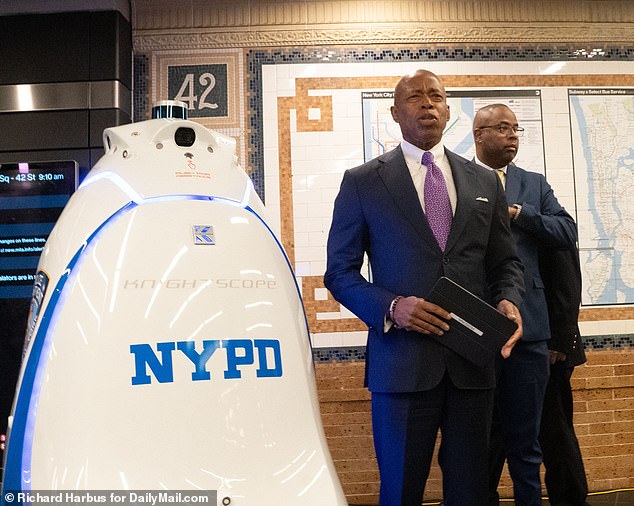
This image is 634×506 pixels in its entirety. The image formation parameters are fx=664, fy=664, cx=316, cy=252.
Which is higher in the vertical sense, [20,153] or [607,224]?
[20,153]

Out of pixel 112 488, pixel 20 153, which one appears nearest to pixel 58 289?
pixel 112 488

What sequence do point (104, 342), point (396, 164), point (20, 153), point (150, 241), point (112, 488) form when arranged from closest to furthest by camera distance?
point (112, 488) → point (104, 342) → point (150, 241) → point (396, 164) → point (20, 153)

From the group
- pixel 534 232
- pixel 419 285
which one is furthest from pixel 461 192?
pixel 534 232

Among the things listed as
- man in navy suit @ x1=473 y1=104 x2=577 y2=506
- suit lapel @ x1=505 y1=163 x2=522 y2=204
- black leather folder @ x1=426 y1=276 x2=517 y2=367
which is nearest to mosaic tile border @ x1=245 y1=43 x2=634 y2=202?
man in navy suit @ x1=473 y1=104 x2=577 y2=506

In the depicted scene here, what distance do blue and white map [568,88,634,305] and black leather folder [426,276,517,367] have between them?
219 centimetres

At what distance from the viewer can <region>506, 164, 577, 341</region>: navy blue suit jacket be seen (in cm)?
238

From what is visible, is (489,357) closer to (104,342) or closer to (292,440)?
(292,440)

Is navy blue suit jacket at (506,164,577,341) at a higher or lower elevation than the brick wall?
higher

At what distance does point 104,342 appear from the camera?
4.75 feet

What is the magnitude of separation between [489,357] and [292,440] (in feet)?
1.92

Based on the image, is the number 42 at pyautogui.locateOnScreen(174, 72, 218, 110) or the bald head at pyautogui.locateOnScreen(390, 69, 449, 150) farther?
the number 42 at pyautogui.locateOnScreen(174, 72, 218, 110)

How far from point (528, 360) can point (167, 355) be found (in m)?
1.39

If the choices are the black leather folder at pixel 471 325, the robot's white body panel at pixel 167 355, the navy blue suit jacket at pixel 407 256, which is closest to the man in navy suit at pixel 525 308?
the navy blue suit jacket at pixel 407 256

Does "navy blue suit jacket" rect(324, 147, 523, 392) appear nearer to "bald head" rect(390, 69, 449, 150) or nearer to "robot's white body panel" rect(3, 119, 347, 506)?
"bald head" rect(390, 69, 449, 150)
